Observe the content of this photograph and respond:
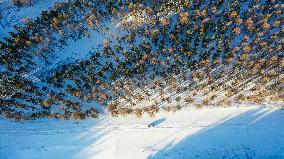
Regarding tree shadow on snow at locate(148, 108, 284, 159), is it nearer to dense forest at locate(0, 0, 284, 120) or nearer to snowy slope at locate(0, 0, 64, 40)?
dense forest at locate(0, 0, 284, 120)

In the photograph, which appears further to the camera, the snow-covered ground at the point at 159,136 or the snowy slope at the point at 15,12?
the snowy slope at the point at 15,12

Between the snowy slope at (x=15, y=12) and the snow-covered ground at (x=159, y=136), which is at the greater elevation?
the snowy slope at (x=15, y=12)

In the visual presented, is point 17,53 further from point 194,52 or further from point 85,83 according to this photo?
point 194,52

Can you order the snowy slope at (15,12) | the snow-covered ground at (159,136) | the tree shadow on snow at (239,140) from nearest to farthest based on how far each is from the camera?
the tree shadow on snow at (239,140), the snow-covered ground at (159,136), the snowy slope at (15,12)

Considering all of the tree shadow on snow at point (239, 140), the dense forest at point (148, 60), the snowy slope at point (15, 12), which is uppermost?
the snowy slope at point (15, 12)

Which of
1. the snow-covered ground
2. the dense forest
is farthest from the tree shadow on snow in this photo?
the dense forest

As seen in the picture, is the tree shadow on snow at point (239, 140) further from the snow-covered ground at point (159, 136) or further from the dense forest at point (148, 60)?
the dense forest at point (148, 60)

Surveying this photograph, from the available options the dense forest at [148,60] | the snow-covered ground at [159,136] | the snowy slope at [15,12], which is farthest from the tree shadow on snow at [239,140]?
the snowy slope at [15,12]
